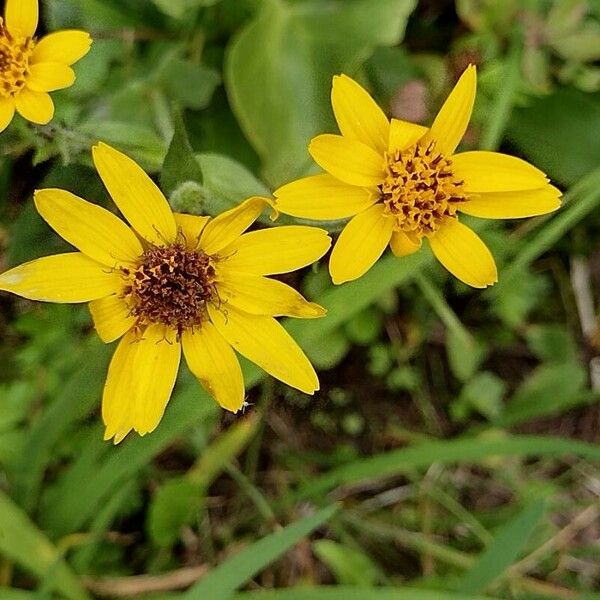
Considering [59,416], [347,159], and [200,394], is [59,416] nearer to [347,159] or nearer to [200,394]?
[200,394]

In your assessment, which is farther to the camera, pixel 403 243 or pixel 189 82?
pixel 189 82

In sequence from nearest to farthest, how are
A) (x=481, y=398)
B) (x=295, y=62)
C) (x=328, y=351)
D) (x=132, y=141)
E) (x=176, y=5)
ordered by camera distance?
1. (x=132, y=141)
2. (x=176, y=5)
3. (x=295, y=62)
4. (x=328, y=351)
5. (x=481, y=398)

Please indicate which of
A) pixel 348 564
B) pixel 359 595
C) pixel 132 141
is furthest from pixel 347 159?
pixel 348 564

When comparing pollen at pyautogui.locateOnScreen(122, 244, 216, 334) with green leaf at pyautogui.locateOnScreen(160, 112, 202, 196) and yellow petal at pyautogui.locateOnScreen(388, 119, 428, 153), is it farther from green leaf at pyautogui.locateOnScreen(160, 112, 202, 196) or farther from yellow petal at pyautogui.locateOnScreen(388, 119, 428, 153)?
yellow petal at pyautogui.locateOnScreen(388, 119, 428, 153)

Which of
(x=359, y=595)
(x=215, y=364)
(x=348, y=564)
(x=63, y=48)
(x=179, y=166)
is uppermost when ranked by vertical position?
(x=63, y=48)

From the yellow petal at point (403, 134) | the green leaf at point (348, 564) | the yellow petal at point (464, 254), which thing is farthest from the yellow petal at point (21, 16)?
the green leaf at point (348, 564)

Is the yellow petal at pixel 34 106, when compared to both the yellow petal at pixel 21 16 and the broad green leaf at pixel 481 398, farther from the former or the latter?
the broad green leaf at pixel 481 398
